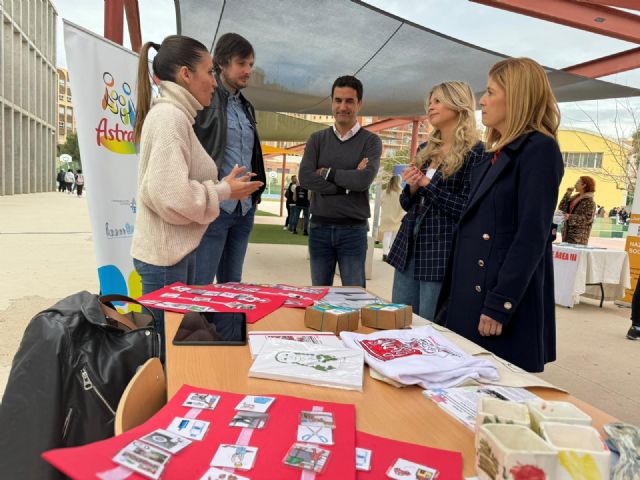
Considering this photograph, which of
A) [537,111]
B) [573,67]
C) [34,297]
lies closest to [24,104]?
[34,297]

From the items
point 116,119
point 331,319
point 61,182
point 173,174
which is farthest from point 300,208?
point 61,182

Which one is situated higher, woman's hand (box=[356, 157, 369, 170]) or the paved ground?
woman's hand (box=[356, 157, 369, 170])

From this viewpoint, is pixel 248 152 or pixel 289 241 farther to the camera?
pixel 289 241

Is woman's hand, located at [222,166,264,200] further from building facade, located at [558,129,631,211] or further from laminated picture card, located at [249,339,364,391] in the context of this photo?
building facade, located at [558,129,631,211]

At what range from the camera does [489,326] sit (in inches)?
55.3

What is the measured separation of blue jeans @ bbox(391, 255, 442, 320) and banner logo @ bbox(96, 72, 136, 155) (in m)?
1.82

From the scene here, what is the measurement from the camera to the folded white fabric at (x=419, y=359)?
97cm

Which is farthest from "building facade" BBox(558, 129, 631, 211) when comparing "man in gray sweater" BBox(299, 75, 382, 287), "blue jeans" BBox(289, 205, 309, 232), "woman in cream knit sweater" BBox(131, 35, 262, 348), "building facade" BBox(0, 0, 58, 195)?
"building facade" BBox(0, 0, 58, 195)

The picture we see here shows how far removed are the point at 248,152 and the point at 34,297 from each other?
2.86 meters

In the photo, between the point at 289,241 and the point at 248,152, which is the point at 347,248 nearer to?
the point at 248,152

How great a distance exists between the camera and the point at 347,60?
4.80m

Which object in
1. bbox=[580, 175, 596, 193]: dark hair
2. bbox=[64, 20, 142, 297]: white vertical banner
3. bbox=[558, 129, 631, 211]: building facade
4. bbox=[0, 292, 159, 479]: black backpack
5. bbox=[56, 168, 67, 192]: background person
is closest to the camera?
bbox=[0, 292, 159, 479]: black backpack

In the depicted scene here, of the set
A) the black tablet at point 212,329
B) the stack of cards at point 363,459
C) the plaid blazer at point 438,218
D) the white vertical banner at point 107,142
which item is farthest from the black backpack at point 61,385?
the white vertical banner at point 107,142

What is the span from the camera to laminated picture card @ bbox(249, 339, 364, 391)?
3.03ft
